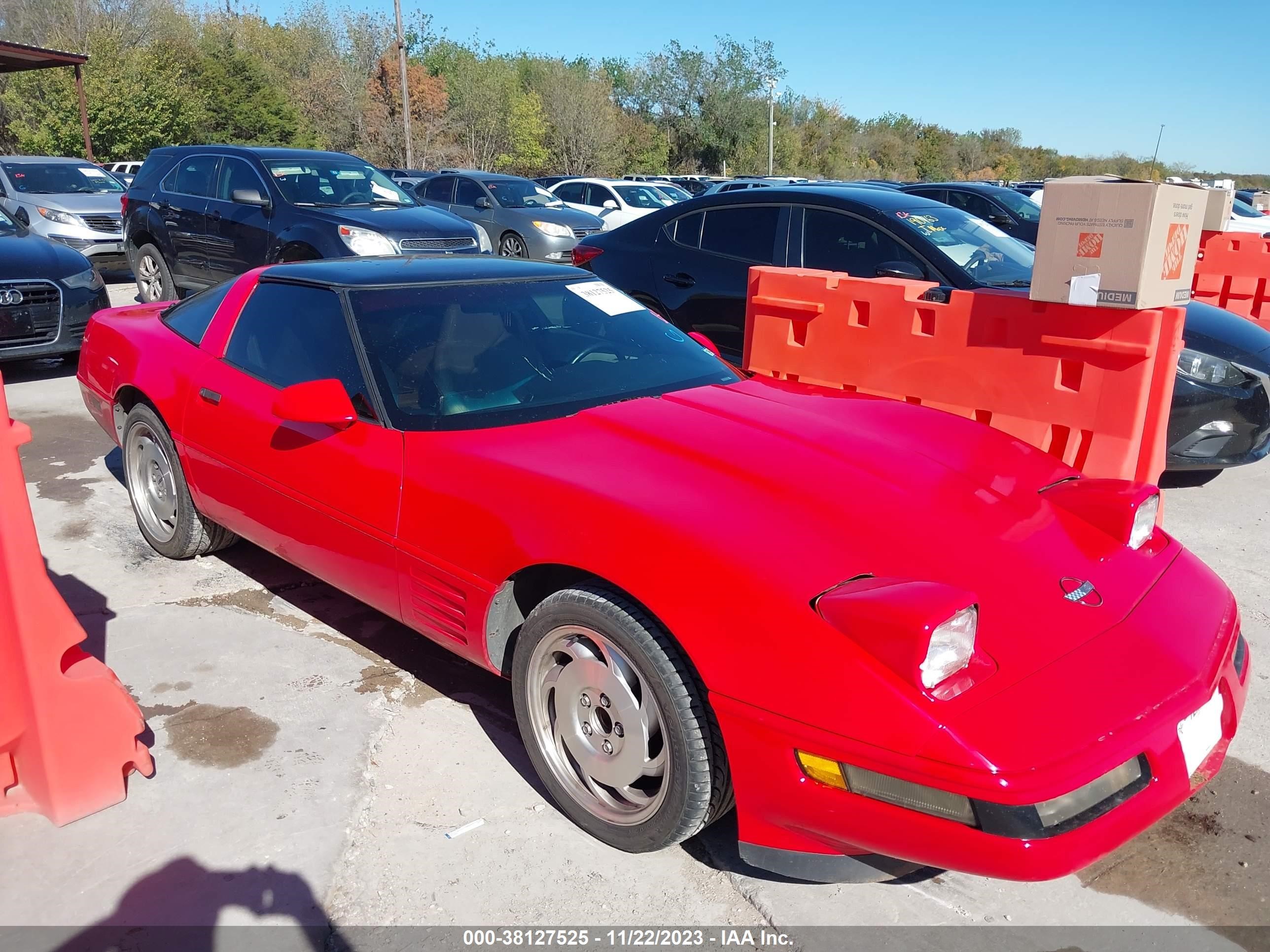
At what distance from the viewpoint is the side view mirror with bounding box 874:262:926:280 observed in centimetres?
537

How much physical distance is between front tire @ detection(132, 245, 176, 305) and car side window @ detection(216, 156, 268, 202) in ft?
3.59

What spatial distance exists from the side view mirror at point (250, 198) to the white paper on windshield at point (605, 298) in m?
6.33

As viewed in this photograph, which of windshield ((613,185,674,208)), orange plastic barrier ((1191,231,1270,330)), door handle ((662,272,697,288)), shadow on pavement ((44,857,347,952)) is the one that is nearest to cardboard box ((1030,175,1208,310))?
door handle ((662,272,697,288))

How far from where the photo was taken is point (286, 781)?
9.26 feet

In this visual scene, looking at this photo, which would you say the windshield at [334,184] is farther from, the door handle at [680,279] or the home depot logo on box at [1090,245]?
the home depot logo on box at [1090,245]

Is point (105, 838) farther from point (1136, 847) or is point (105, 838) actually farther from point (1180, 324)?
point (1180, 324)

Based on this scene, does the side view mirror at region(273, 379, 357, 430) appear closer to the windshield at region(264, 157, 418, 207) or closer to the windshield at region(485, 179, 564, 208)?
the windshield at region(264, 157, 418, 207)

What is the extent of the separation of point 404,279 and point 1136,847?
9.39ft

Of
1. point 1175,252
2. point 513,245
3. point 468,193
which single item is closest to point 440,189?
point 468,193

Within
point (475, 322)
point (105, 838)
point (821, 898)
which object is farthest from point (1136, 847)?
point (105, 838)

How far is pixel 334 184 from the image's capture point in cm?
976

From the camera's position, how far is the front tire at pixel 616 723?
2225 mm

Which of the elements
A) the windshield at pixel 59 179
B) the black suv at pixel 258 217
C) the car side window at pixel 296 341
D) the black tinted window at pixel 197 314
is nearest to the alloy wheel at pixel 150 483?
the black tinted window at pixel 197 314

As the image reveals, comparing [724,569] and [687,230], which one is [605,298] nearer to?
[724,569]
